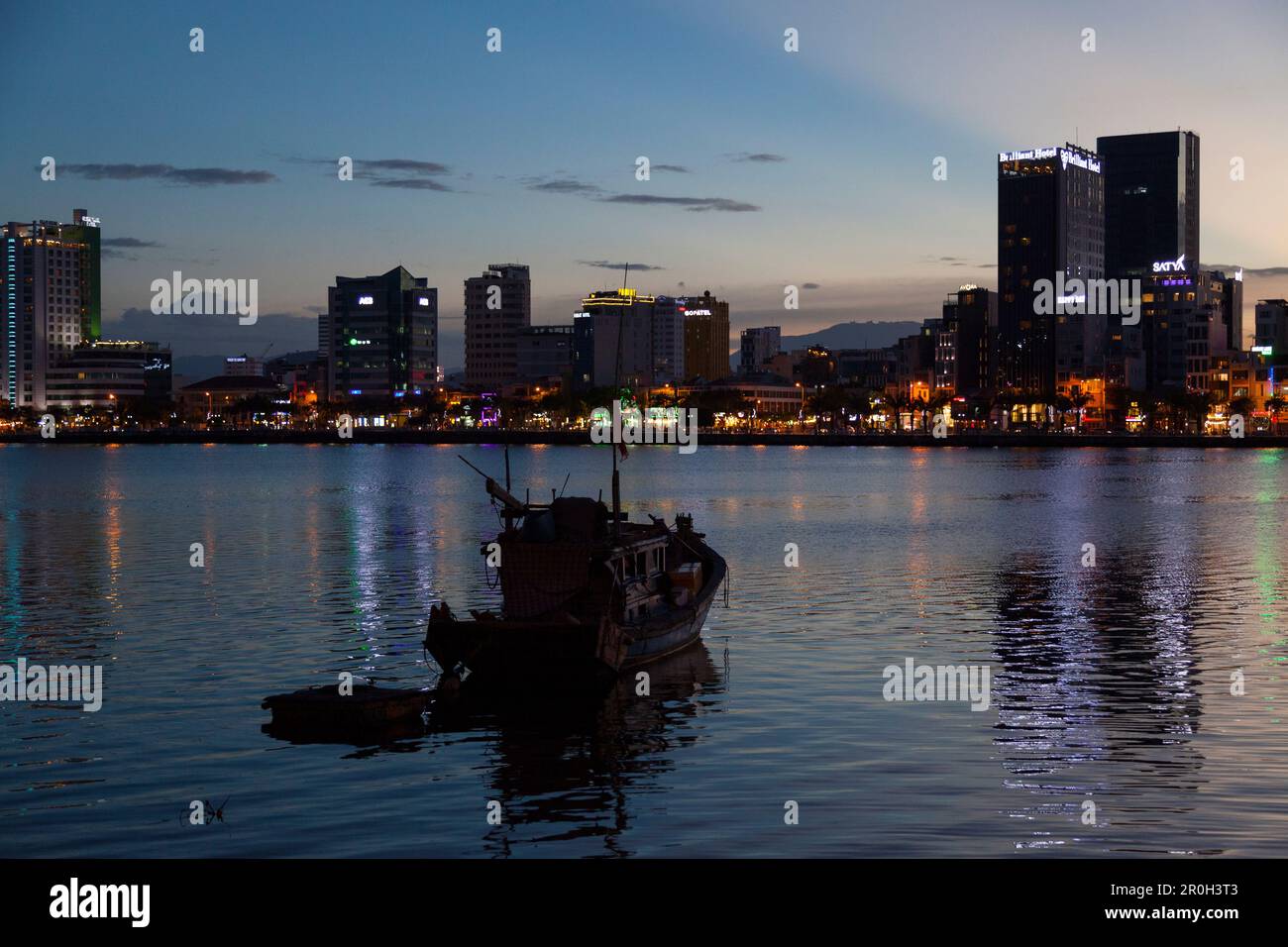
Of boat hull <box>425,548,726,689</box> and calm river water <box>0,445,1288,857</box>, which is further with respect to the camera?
boat hull <box>425,548,726,689</box>

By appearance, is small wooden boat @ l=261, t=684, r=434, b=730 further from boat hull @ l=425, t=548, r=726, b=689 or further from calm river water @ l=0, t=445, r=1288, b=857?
boat hull @ l=425, t=548, r=726, b=689

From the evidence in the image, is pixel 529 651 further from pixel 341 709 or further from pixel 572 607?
pixel 341 709

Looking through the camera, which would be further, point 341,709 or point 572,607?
point 572,607

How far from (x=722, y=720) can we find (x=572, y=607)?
5893 millimetres

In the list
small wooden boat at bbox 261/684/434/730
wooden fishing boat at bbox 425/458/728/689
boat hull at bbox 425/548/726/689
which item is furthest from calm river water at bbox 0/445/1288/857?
wooden fishing boat at bbox 425/458/728/689

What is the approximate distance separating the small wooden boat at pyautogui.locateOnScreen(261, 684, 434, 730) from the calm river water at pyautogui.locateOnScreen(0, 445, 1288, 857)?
639 mm

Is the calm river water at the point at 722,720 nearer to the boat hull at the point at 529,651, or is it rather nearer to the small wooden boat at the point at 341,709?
the small wooden boat at the point at 341,709

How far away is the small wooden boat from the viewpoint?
2778 cm

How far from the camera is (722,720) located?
29766 millimetres

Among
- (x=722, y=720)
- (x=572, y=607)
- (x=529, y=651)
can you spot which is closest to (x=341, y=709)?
(x=529, y=651)

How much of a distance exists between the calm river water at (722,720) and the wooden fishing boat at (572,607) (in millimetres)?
1131

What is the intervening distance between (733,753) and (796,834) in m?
5.73

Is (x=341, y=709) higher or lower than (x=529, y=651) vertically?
lower

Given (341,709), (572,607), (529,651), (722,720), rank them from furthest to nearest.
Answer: (572,607) → (529,651) → (722,720) → (341,709)
